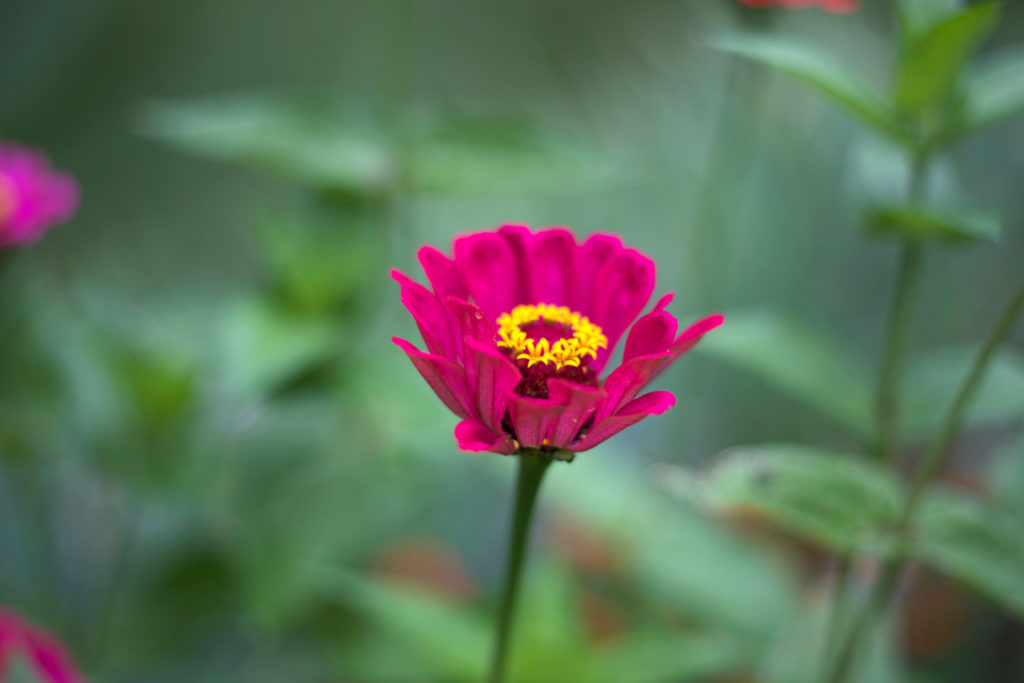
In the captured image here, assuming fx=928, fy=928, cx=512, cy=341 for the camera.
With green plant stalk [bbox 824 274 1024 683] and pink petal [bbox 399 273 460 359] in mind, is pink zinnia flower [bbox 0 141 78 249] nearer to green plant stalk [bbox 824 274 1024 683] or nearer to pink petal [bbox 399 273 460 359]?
pink petal [bbox 399 273 460 359]

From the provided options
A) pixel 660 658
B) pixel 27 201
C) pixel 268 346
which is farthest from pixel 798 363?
pixel 27 201

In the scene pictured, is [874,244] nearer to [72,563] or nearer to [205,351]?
[205,351]

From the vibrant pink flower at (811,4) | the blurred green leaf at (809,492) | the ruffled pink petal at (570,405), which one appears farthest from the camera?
the vibrant pink flower at (811,4)

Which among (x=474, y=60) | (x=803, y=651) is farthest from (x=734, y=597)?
(x=474, y=60)

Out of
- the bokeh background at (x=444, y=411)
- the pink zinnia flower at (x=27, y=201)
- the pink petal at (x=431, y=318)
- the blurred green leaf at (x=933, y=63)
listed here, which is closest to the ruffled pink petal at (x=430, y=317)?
the pink petal at (x=431, y=318)

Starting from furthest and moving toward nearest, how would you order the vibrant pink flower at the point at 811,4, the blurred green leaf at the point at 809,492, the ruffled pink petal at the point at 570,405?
the vibrant pink flower at the point at 811,4 → the blurred green leaf at the point at 809,492 → the ruffled pink petal at the point at 570,405

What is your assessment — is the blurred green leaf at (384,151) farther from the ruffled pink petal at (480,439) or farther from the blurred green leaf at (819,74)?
the ruffled pink petal at (480,439)

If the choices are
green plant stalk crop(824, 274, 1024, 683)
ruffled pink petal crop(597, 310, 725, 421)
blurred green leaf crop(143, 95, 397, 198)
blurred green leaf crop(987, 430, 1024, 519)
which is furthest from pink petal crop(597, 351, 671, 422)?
blurred green leaf crop(143, 95, 397, 198)
